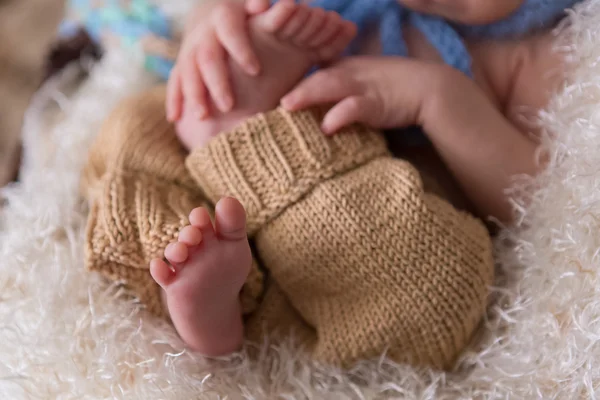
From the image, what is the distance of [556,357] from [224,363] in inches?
16.0

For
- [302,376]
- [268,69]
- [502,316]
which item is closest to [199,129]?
[268,69]

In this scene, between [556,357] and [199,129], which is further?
[199,129]

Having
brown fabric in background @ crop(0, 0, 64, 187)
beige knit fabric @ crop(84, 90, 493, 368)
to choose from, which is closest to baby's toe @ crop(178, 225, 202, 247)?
beige knit fabric @ crop(84, 90, 493, 368)

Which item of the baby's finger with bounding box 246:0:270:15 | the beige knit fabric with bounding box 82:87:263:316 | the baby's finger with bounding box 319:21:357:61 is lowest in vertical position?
the beige knit fabric with bounding box 82:87:263:316

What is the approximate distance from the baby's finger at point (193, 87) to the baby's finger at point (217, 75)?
0.01 meters

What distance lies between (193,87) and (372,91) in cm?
25

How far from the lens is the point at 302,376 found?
71cm

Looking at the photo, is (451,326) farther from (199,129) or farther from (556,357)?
(199,129)

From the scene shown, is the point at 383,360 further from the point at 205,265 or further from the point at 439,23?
the point at 439,23

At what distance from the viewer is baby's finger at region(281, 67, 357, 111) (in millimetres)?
750

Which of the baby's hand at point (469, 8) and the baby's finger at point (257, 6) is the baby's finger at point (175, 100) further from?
the baby's hand at point (469, 8)

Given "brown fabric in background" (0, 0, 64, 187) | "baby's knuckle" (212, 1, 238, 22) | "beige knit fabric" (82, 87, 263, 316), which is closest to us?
"beige knit fabric" (82, 87, 263, 316)

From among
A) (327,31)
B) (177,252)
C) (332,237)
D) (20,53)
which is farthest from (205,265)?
(20,53)

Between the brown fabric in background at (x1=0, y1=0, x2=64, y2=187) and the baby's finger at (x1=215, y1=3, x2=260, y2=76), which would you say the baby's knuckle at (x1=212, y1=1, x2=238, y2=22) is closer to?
the baby's finger at (x1=215, y1=3, x2=260, y2=76)
